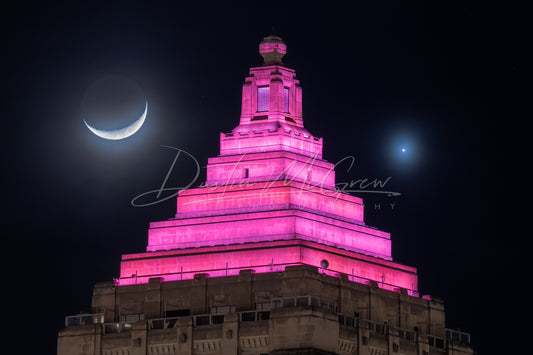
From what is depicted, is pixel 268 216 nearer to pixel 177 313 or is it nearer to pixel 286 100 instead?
pixel 177 313

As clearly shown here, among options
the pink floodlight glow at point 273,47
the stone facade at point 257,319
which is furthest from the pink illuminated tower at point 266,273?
the pink floodlight glow at point 273,47

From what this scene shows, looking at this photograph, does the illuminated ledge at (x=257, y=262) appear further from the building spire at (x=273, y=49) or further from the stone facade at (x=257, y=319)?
the building spire at (x=273, y=49)

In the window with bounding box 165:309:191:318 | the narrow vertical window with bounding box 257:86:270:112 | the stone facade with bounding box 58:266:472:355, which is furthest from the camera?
the narrow vertical window with bounding box 257:86:270:112

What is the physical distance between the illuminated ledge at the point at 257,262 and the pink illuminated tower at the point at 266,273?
0.25 ft

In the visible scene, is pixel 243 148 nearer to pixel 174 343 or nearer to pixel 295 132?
pixel 295 132

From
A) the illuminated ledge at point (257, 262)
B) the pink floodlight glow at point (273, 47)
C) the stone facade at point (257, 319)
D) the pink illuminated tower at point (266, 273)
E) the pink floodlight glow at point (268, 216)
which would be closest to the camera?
the stone facade at point (257, 319)

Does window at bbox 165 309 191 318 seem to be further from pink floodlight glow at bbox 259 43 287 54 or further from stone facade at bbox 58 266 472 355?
pink floodlight glow at bbox 259 43 287 54

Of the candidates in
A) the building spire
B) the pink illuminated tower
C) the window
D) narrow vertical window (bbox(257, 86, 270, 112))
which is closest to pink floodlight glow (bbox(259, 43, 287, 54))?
the building spire

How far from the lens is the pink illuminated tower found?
158 meters

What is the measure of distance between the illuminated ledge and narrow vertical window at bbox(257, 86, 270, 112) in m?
15.2

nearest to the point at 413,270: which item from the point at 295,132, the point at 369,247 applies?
the point at 369,247

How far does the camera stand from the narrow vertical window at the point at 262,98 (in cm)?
17375

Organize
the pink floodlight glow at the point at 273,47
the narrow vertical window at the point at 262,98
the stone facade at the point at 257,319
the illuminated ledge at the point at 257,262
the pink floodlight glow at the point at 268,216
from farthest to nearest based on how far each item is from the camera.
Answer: the pink floodlight glow at the point at 273,47
the narrow vertical window at the point at 262,98
the pink floodlight glow at the point at 268,216
the illuminated ledge at the point at 257,262
the stone facade at the point at 257,319

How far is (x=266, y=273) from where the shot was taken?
160m
